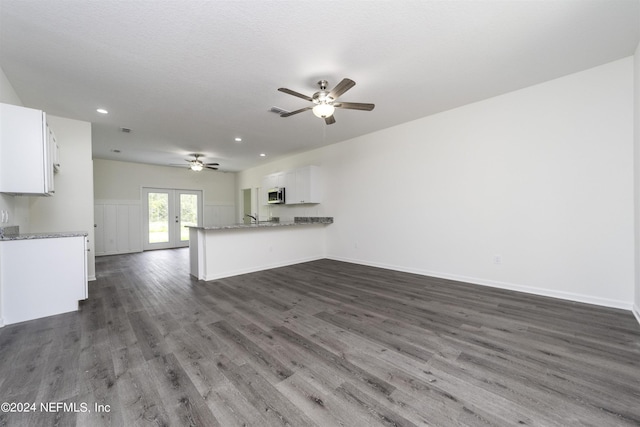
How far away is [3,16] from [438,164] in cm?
520

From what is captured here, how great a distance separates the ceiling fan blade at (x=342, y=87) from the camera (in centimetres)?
249

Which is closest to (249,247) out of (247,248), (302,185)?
(247,248)

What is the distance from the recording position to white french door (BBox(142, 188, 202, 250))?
7996 mm

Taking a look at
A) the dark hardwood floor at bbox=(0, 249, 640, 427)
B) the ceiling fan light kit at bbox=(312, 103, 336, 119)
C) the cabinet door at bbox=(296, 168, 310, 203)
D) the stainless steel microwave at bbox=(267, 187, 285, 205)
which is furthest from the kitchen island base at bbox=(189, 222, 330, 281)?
the ceiling fan light kit at bbox=(312, 103, 336, 119)

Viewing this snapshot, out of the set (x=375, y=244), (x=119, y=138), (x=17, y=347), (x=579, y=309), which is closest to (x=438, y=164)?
(x=375, y=244)

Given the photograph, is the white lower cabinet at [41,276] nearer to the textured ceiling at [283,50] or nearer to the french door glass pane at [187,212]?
the textured ceiling at [283,50]

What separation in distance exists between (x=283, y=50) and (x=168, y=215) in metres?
7.75

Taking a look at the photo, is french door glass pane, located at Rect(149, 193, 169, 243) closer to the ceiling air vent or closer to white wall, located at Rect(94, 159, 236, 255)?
white wall, located at Rect(94, 159, 236, 255)

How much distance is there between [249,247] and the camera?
194 inches

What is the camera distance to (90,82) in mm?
3072

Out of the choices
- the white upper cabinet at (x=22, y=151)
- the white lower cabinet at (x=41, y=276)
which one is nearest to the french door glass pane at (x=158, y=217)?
the white lower cabinet at (x=41, y=276)

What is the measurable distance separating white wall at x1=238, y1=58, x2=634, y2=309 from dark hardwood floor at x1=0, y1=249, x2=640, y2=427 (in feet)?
1.67

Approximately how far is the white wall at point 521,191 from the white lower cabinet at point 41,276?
4.70 m

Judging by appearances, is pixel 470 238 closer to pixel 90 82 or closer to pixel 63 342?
pixel 63 342
